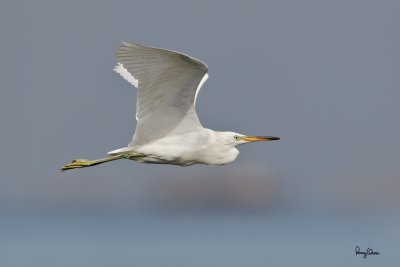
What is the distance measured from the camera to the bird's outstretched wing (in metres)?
9.28

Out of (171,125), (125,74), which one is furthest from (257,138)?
(125,74)

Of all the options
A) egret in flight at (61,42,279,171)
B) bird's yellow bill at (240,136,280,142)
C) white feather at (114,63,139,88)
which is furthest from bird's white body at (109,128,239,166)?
white feather at (114,63,139,88)

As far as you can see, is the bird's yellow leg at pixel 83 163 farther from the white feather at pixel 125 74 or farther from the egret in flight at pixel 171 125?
the white feather at pixel 125 74

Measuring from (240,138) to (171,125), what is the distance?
0.87m

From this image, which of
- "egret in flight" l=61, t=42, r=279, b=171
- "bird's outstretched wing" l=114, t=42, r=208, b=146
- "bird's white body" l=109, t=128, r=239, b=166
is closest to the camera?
"bird's outstretched wing" l=114, t=42, r=208, b=146

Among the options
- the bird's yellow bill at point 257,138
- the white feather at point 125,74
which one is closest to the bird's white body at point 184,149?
the bird's yellow bill at point 257,138

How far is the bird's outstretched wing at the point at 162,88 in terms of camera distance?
9281 mm

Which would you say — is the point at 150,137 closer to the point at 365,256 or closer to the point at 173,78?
the point at 173,78

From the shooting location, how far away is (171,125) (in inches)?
403

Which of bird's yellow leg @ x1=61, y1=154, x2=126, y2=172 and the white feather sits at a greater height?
the white feather

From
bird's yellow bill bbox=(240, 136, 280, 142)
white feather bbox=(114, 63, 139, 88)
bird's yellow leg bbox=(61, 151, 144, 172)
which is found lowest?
bird's yellow leg bbox=(61, 151, 144, 172)

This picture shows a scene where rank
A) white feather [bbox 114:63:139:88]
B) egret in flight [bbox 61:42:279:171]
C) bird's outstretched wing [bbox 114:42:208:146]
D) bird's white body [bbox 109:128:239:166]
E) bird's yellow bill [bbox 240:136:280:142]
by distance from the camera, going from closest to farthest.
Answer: bird's outstretched wing [bbox 114:42:208:146] < egret in flight [bbox 61:42:279:171] < bird's white body [bbox 109:128:239:166] < bird's yellow bill [bbox 240:136:280:142] < white feather [bbox 114:63:139:88]

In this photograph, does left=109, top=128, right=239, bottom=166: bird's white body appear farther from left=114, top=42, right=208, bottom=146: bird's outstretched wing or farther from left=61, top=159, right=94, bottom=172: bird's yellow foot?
left=61, top=159, right=94, bottom=172: bird's yellow foot

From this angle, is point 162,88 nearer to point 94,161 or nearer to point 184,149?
point 184,149
